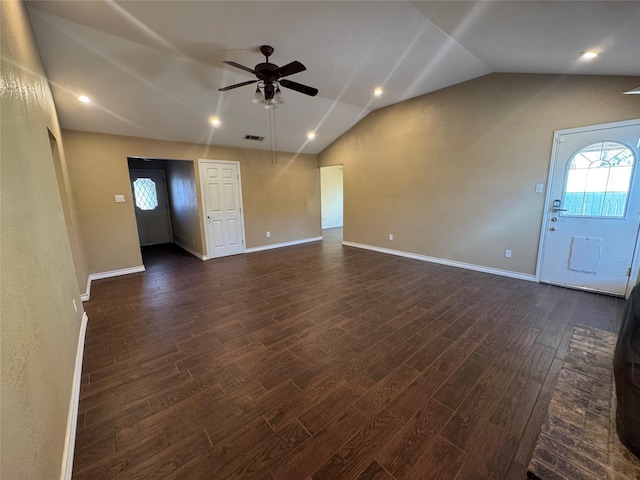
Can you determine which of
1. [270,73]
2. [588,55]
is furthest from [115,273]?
[588,55]

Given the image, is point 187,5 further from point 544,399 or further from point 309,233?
point 309,233

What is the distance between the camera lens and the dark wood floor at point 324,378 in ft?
4.67

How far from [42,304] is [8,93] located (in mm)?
1120

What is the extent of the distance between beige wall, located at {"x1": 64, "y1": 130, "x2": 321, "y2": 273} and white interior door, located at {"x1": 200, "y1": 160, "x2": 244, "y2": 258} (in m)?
0.15

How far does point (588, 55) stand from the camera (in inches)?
105

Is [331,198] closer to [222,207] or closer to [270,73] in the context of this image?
[222,207]

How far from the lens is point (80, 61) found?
2918mm

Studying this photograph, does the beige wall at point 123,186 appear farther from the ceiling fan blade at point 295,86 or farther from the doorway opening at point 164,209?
the ceiling fan blade at point 295,86

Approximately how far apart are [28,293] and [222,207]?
4.76 meters

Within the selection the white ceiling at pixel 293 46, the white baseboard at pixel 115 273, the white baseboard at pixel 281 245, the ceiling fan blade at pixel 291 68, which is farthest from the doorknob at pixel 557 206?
the white baseboard at pixel 115 273

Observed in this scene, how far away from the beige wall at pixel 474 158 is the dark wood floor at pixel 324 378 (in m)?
1.01

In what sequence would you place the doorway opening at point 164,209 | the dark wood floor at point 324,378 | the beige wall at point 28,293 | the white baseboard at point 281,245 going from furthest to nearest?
the white baseboard at point 281,245 → the doorway opening at point 164,209 → the dark wood floor at point 324,378 → the beige wall at point 28,293

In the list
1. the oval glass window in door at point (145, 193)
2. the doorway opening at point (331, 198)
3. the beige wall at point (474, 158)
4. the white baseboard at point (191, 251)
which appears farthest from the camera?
the doorway opening at point (331, 198)

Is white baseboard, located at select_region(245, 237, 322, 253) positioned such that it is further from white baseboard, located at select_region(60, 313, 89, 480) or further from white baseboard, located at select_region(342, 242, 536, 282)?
white baseboard, located at select_region(60, 313, 89, 480)
